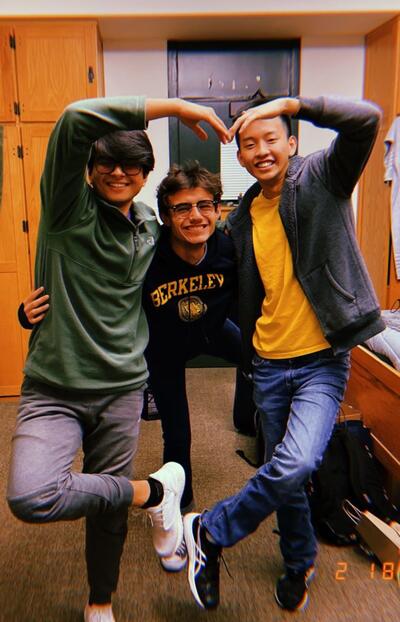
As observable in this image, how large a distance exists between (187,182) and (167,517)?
1063 mm

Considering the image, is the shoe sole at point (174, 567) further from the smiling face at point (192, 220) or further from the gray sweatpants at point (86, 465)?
the smiling face at point (192, 220)

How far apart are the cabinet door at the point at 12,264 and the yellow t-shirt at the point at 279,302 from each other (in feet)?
7.37

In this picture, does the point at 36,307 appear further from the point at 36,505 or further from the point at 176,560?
the point at 176,560

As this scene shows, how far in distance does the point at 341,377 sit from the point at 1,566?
1.37 m

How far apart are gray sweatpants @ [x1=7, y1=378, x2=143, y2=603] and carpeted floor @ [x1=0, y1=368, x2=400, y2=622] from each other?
0.72ft

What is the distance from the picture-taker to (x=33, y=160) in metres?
3.21

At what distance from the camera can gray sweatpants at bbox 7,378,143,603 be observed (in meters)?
1.16

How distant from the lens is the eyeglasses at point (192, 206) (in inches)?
61.4

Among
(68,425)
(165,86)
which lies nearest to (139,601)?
(68,425)

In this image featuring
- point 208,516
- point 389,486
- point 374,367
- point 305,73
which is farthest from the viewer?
point 305,73

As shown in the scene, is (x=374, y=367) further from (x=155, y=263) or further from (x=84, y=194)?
(x=84, y=194)

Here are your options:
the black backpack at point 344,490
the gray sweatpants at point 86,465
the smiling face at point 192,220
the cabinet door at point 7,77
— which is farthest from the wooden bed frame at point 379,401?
the cabinet door at point 7,77

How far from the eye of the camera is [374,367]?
2.30 m
